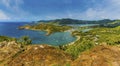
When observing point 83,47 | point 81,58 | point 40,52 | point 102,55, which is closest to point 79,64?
point 81,58

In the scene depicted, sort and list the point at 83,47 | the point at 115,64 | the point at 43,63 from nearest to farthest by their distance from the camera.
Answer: the point at 115,64, the point at 43,63, the point at 83,47

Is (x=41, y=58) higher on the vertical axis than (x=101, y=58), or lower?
lower

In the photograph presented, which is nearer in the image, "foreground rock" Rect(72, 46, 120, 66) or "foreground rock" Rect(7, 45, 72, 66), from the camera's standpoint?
"foreground rock" Rect(72, 46, 120, 66)

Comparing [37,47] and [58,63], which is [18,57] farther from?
[58,63]

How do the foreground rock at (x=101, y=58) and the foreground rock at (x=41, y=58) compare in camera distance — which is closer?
the foreground rock at (x=101, y=58)

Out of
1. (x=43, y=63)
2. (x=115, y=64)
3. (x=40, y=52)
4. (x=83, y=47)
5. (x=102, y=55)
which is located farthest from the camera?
(x=83, y=47)
